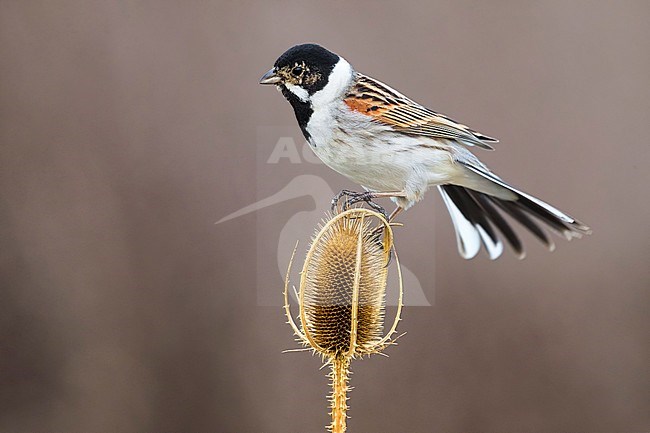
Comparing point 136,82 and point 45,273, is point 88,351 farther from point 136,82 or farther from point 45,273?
point 136,82

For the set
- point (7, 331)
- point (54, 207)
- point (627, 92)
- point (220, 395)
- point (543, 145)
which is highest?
point (627, 92)

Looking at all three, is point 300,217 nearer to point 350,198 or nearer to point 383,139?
point 383,139

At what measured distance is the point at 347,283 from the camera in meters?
3.30

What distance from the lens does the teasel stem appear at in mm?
2836

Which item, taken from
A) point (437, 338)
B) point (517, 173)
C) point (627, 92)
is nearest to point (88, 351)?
point (437, 338)

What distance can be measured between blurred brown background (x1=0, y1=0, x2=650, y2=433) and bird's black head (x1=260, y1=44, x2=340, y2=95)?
6.62ft

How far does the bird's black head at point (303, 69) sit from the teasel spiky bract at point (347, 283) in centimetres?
67

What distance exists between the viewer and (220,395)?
5660mm

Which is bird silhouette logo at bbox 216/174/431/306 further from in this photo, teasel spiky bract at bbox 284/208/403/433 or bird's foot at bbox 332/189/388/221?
teasel spiky bract at bbox 284/208/403/433

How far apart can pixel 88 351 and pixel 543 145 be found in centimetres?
325

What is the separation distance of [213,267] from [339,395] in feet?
9.41

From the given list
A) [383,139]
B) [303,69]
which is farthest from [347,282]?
[303,69]

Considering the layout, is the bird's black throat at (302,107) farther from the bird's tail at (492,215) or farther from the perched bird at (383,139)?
the bird's tail at (492,215)

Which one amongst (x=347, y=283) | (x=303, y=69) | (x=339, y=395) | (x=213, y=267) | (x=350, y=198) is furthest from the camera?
(x=213, y=267)
